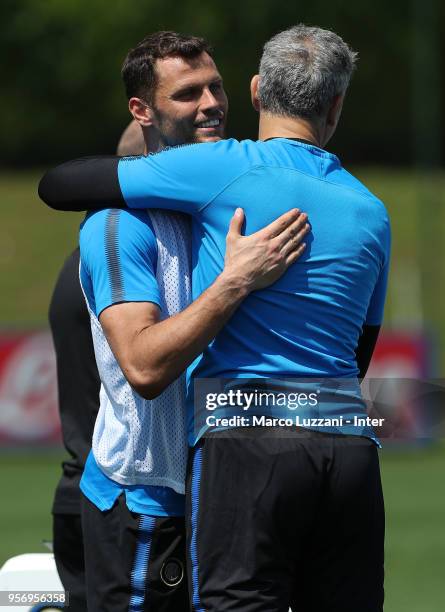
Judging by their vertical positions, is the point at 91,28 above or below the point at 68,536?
above

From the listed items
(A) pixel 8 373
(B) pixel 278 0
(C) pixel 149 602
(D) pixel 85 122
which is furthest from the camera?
(D) pixel 85 122

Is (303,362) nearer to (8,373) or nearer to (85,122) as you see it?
(8,373)

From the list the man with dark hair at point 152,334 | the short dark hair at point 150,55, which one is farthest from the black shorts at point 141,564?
the short dark hair at point 150,55

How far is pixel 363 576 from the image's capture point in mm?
3102

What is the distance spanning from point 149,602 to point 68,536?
4.05 feet

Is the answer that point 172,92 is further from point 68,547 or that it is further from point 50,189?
point 68,547

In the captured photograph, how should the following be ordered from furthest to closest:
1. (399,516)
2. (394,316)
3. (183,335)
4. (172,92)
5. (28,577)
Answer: (394,316), (399,516), (28,577), (172,92), (183,335)

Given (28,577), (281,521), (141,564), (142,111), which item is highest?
(142,111)

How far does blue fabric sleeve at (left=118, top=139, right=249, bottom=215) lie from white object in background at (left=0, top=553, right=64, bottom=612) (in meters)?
1.71

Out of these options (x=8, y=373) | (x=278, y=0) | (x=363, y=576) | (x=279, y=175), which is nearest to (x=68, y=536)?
(x=363, y=576)

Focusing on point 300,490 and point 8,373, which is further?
point 8,373

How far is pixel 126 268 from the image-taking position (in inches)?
123

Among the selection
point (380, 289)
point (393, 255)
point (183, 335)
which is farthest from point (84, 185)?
point (393, 255)

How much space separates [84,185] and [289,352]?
685mm
